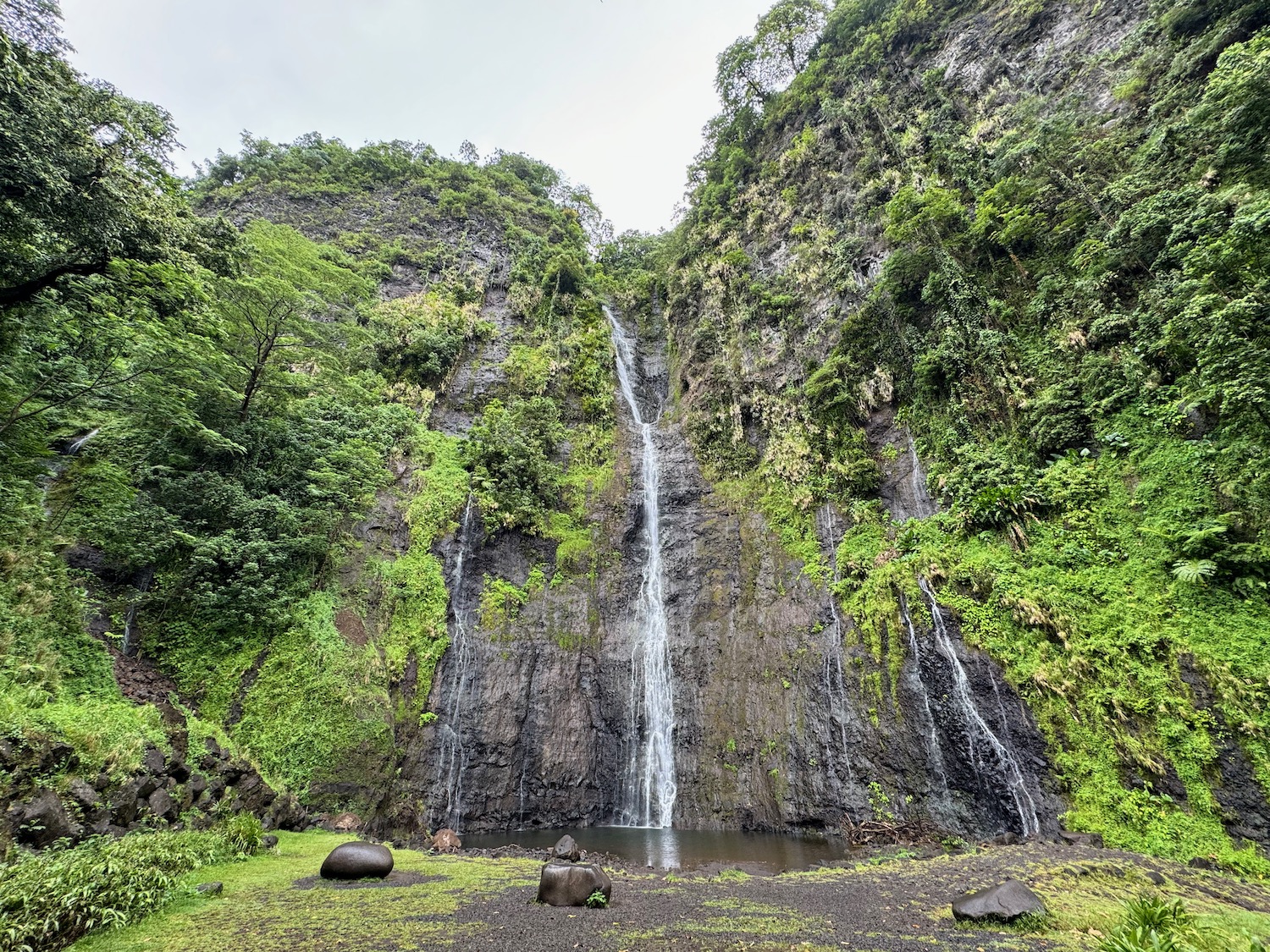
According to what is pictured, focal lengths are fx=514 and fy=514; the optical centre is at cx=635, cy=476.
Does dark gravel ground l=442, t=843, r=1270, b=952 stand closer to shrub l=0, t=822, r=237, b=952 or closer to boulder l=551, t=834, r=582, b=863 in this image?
boulder l=551, t=834, r=582, b=863

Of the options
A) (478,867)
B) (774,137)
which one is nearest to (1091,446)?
(478,867)

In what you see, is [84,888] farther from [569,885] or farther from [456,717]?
[456,717]

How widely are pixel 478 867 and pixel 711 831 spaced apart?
7303mm

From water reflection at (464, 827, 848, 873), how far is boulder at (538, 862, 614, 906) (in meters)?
3.55

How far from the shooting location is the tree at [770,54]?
28.2 meters

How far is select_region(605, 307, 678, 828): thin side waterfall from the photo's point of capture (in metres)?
14.8

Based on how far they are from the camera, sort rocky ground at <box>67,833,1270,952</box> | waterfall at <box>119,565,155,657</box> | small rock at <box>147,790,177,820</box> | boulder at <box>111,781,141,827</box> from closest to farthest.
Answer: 1. rocky ground at <box>67,833,1270,952</box>
2. boulder at <box>111,781,141,827</box>
3. small rock at <box>147,790,177,820</box>
4. waterfall at <box>119,565,155,657</box>

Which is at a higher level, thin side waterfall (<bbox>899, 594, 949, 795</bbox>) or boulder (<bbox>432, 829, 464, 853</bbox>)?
thin side waterfall (<bbox>899, 594, 949, 795</bbox>)

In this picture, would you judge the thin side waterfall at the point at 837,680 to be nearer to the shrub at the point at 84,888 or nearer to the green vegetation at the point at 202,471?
the green vegetation at the point at 202,471

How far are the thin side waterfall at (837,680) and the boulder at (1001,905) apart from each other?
7.08m

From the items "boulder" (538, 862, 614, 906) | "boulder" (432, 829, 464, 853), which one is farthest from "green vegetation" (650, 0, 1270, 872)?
"boulder" (432, 829, 464, 853)

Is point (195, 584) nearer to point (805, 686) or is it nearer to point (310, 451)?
point (310, 451)

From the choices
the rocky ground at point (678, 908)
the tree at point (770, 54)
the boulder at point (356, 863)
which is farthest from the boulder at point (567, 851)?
the tree at point (770, 54)

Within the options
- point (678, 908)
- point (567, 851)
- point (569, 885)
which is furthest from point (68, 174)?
point (678, 908)
